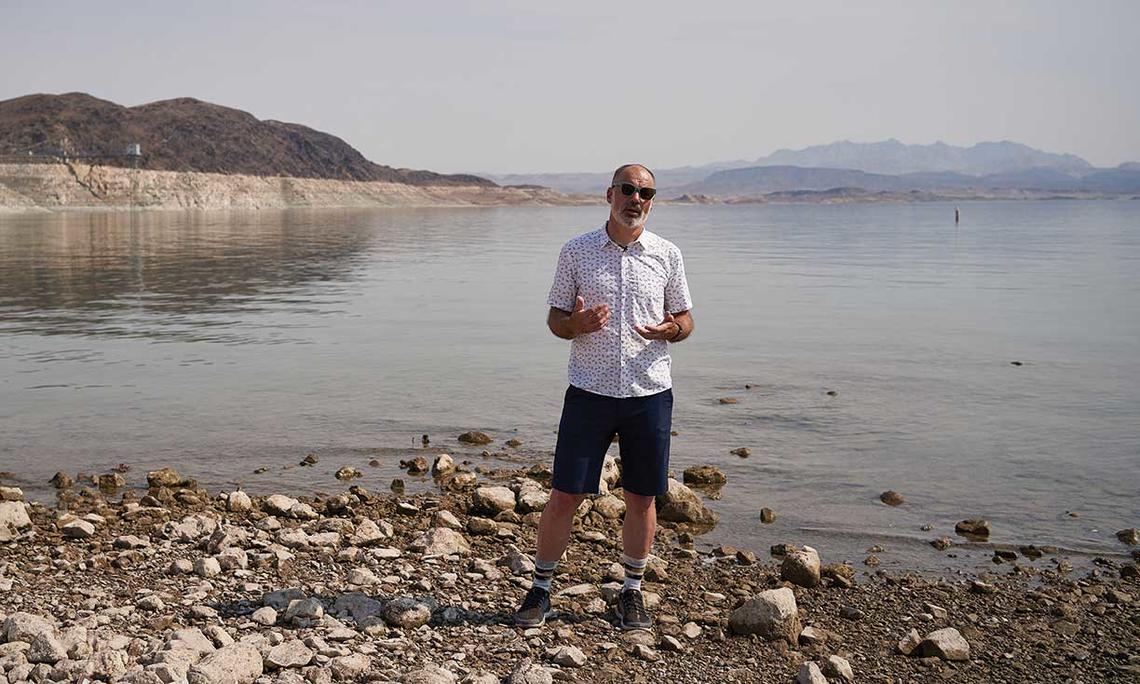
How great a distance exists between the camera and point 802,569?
7.33 metres

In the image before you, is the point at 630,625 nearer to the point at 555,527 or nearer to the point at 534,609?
the point at 534,609

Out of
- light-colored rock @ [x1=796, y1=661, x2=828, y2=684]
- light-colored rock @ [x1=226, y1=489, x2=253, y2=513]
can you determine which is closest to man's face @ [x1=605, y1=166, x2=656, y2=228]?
light-colored rock @ [x1=796, y1=661, x2=828, y2=684]

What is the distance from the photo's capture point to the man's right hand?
237 inches

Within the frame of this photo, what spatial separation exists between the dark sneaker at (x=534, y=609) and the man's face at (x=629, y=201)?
82.4 inches

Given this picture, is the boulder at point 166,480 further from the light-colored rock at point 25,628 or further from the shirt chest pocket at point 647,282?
the shirt chest pocket at point 647,282

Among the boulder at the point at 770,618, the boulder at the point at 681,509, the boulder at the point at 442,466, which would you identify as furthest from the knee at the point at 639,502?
the boulder at the point at 442,466

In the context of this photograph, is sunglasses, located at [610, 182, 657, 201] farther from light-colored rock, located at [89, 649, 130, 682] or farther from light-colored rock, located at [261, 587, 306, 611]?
light-colored rock, located at [89, 649, 130, 682]

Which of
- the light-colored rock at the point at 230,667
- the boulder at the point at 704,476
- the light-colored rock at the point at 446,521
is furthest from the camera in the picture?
the boulder at the point at 704,476

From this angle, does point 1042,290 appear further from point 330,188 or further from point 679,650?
point 330,188

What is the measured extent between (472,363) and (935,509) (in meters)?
9.13

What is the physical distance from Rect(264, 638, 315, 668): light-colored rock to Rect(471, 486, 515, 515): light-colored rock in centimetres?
304

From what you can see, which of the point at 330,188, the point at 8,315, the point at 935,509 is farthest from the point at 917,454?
the point at 330,188

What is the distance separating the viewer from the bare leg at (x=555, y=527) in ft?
20.9

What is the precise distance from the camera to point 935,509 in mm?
9617
